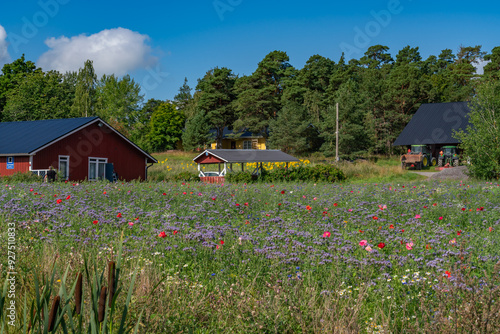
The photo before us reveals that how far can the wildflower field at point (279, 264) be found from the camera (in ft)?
11.7

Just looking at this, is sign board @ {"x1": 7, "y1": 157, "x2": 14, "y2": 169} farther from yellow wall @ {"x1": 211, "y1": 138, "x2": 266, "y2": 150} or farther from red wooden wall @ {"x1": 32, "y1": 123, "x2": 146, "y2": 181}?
yellow wall @ {"x1": 211, "y1": 138, "x2": 266, "y2": 150}

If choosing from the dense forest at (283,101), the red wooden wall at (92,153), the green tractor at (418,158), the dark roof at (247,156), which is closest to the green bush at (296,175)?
the dark roof at (247,156)

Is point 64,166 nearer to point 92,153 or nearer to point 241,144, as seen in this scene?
point 92,153

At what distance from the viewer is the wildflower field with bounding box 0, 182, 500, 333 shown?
358cm

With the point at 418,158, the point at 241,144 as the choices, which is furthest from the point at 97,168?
the point at 241,144

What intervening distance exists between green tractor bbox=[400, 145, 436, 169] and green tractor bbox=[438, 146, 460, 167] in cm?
103

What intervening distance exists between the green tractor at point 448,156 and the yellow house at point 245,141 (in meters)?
27.6

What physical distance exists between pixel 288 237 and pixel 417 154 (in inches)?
1516

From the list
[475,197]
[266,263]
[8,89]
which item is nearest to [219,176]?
[475,197]

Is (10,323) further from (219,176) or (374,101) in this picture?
(374,101)

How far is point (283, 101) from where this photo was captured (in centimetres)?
6281

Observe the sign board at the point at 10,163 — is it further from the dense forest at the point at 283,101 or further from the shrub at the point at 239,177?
the dense forest at the point at 283,101

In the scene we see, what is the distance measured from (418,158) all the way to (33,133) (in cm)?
3267

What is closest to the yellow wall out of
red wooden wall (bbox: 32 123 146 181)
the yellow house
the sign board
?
the yellow house
